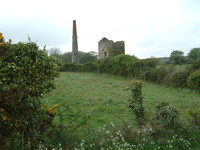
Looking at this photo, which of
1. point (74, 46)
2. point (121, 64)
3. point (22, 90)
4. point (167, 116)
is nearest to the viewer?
point (22, 90)

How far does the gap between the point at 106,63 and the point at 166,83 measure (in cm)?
1420

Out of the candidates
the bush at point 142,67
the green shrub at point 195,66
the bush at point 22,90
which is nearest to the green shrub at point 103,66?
the bush at point 142,67

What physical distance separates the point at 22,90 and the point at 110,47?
41.1m

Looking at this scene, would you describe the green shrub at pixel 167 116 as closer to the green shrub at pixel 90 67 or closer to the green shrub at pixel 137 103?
the green shrub at pixel 137 103

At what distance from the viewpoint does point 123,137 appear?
537cm

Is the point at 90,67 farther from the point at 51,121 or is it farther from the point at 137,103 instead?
the point at 51,121

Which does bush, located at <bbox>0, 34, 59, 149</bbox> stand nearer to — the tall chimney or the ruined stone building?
the ruined stone building

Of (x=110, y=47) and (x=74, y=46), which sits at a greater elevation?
(x=74, y=46)

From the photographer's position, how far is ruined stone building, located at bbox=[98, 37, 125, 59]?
4378 cm

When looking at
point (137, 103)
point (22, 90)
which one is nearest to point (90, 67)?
point (137, 103)

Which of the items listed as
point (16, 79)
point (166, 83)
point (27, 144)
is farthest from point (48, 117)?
point (166, 83)

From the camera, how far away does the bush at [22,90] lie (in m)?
3.73

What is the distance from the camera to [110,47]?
44.2 metres

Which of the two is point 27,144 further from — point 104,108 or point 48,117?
point 104,108
